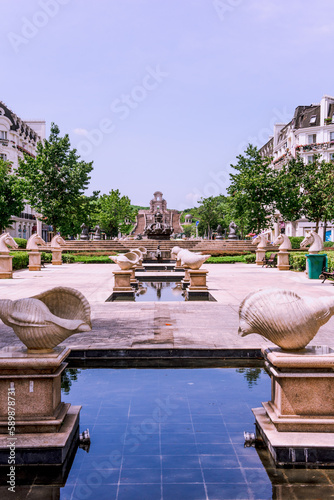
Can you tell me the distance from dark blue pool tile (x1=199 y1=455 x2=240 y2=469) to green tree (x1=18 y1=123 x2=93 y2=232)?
44631 millimetres

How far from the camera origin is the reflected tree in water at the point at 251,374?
6.66 meters

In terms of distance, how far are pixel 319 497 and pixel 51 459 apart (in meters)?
2.31

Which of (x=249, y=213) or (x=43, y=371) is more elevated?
(x=249, y=213)

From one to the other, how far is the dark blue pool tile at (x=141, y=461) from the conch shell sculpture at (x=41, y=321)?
4.12 feet

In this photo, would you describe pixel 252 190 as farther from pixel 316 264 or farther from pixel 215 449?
pixel 215 449

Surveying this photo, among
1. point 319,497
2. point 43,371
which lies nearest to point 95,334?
point 43,371

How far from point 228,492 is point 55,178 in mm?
46331

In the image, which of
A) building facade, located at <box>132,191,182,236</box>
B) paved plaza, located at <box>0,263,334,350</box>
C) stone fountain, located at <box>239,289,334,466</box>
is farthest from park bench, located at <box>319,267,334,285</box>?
building facade, located at <box>132,191,182,236</box>

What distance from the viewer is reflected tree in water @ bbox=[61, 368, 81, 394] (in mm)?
6392

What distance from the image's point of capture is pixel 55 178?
157ft

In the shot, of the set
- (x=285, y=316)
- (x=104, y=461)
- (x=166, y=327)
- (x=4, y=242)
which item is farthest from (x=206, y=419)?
(x=4, y=242)

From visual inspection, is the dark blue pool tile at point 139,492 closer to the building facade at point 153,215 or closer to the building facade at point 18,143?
the building facade at point 18,143

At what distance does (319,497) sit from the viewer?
12.4ft

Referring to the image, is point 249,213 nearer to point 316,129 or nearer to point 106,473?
point 316,129
